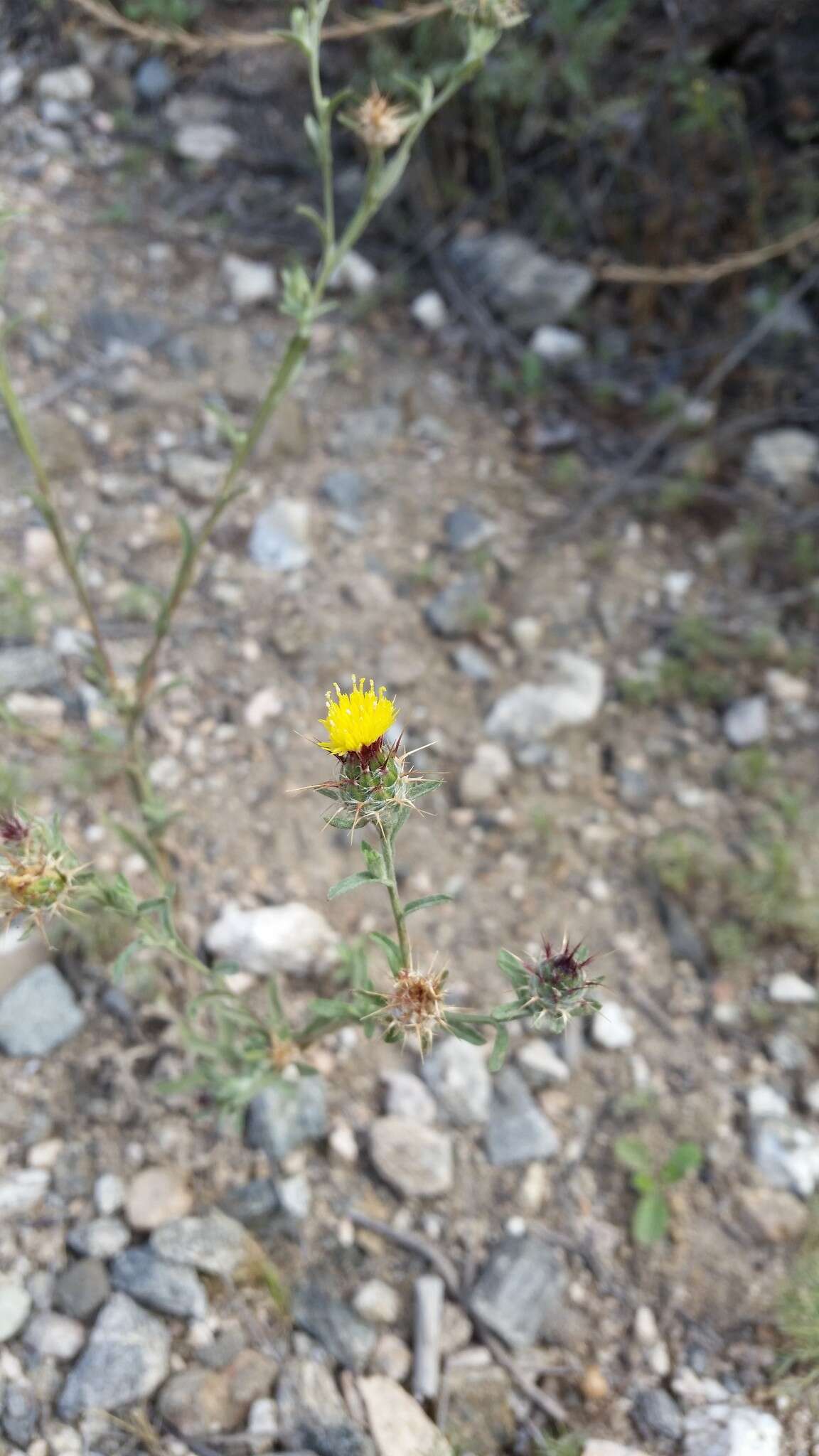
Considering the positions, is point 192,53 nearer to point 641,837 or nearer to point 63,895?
point 641,837

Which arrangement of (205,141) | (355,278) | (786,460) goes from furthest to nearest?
(205,141) → (355,278) → (786,460)

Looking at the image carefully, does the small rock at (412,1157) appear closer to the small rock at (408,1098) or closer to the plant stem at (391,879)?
the small rock at (408,1098)

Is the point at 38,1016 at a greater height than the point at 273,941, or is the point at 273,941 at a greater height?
the point at 273,941

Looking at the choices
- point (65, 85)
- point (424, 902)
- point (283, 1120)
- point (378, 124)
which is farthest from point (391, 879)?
point (65, 85)

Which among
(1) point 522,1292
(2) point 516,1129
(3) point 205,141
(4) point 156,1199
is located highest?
(3) point 205,141

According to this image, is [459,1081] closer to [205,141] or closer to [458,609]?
[458,609]

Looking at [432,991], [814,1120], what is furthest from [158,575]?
[814,1120]

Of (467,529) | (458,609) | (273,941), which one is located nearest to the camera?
(273,941)
